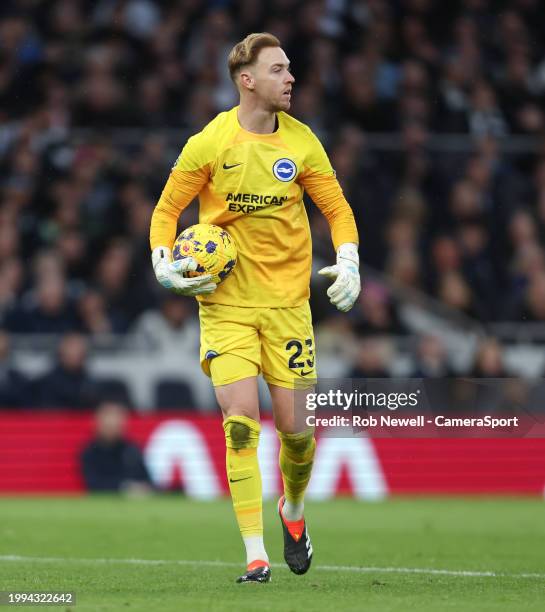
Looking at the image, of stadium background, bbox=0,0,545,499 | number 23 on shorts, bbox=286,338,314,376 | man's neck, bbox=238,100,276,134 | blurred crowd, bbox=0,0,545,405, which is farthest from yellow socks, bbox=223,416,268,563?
blurred crowd, bbox=0,0,545,405

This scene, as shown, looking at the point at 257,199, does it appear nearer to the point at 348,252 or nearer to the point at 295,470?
the point at 348,252

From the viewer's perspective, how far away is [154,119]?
57.5ft

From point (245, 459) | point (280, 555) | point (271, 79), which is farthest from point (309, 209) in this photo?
point (245, 459)

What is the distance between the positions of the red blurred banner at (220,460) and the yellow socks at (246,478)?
24.0 ft

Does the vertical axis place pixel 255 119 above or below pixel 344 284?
above

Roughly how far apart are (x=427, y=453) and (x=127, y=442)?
2931 mm

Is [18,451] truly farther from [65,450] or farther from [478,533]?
[478,533]

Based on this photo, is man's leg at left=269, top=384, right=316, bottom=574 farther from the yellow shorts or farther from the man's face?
the man's face

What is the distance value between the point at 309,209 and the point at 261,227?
29.1 ft

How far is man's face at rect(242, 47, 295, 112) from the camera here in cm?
762

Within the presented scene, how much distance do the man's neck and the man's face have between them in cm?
5

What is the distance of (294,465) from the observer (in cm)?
799

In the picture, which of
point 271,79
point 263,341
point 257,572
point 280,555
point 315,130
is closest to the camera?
point 257,572

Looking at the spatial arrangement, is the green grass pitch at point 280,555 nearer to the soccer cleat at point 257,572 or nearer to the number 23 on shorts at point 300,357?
the soccer cleat at point 257,572
